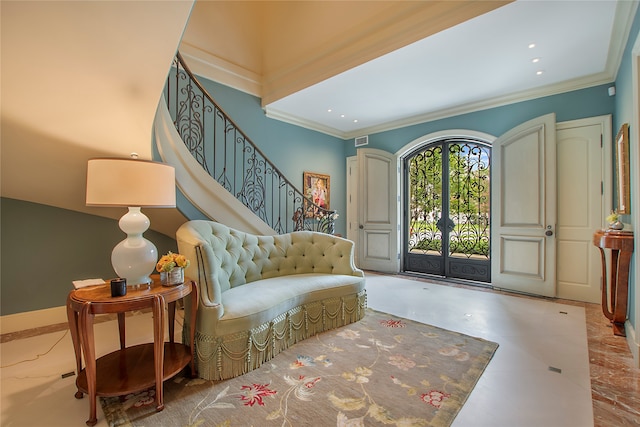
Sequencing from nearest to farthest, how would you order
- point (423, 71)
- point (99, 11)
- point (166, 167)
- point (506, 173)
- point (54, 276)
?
point (99, 11), point (166, 167), point (54, 276), point (423, 71), point (506, 173)

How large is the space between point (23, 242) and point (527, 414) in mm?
4513

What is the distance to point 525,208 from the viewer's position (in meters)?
4.20

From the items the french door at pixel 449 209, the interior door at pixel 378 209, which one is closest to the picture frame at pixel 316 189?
the interior door at pixel 378 209

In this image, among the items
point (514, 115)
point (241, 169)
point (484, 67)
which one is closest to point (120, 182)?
point (241, 169)

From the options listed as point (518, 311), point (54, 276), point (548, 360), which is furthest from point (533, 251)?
point (54, 276)

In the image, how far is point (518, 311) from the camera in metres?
3.45

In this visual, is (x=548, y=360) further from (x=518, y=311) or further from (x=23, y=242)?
(x=23, y=242)

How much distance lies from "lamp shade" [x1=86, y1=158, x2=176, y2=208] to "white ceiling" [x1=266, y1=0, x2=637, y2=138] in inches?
116

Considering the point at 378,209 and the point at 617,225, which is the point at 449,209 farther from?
the point at 617,225

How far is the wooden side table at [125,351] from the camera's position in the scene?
5.19 feet

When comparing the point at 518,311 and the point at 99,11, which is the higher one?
the point at 99,11

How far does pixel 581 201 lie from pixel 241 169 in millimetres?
4991

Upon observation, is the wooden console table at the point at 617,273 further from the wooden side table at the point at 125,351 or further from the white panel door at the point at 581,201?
the wooden side table at the point at 125,351

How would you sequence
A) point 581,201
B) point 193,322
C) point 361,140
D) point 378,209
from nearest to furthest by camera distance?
point 193,322
point 581,201
point 378,209
point 361,140
